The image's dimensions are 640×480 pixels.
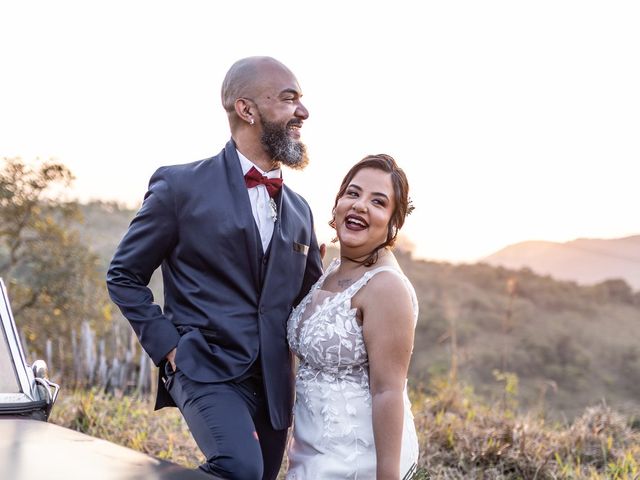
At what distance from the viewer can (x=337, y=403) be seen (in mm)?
3412

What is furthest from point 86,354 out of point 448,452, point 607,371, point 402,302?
point 607,371

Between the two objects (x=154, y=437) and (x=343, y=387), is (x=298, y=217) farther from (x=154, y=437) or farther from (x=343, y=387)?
(x=154, y=437)

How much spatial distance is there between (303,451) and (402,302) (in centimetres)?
78

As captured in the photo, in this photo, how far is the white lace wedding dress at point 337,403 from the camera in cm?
337

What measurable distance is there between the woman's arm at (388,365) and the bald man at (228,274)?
526mm

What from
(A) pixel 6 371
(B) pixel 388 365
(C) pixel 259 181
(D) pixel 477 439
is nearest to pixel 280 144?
(C) pixel 259 181

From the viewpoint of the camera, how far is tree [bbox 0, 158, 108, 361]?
32.7ft

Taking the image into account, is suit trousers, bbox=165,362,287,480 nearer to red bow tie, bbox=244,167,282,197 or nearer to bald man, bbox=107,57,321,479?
bald man, bbox=107,57,321,479

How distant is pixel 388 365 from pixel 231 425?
0.66 m

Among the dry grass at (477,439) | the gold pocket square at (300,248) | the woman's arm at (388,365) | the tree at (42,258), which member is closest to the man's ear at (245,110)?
the gold pocket square at (300,248)

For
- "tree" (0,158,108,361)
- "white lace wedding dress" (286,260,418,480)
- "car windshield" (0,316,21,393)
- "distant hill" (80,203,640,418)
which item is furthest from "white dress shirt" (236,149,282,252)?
"distant hill" (80,203,640,418)

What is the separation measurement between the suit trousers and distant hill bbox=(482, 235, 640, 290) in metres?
12.5

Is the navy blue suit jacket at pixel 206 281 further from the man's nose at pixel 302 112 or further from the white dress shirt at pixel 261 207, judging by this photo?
the man's nose at pixel 302 112

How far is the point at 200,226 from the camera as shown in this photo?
3.56 meters
